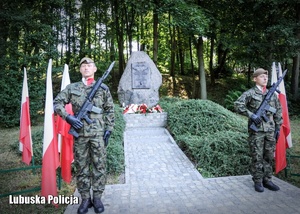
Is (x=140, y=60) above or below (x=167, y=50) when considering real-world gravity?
below

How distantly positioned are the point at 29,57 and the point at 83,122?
9.12 metres

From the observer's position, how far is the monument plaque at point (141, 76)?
11648 mm

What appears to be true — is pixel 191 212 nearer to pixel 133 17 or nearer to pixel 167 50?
pixel 133 17

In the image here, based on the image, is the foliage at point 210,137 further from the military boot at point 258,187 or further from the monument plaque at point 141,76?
the monument plaque at point 141,76

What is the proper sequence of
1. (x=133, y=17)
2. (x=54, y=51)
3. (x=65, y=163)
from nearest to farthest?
1. (x=65, y=163)
2. (x=54, y=51)
3. (x=133, y=17)

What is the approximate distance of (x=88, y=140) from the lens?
3.78 metres

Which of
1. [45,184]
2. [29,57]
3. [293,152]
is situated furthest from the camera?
[29,57]

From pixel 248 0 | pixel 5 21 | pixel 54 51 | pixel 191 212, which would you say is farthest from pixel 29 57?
pixel 248 0

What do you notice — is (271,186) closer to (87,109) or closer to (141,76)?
(87,109)

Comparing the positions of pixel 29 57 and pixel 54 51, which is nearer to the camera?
pixel 29 57

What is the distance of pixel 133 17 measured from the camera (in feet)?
60.8

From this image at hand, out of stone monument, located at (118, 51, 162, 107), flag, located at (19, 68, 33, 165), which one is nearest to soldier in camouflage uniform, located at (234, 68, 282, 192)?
flag, located at (19, 68, 33, 165)

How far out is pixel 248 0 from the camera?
13.6m

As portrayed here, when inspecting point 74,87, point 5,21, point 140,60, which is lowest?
point 74,87
